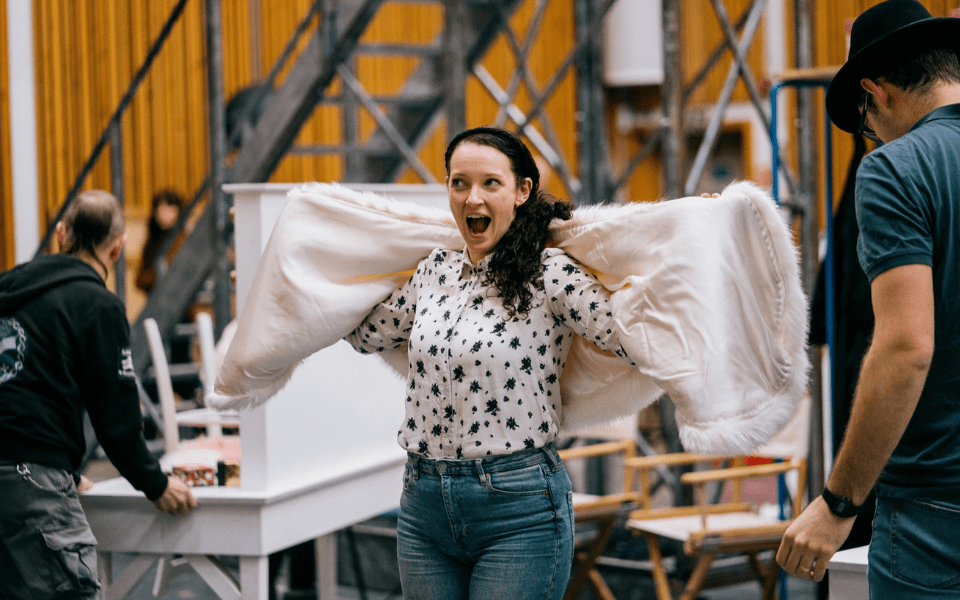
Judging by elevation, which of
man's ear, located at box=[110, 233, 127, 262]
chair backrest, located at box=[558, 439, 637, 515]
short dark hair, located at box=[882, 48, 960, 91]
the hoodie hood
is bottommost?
chair backrest, located at box=[558, 439, 637, 515]

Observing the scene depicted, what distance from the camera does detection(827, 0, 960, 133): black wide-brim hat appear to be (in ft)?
5.24

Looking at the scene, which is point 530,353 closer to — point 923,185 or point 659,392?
point 659,392

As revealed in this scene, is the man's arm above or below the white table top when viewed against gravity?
above

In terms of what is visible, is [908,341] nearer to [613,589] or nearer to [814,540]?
[814,540]

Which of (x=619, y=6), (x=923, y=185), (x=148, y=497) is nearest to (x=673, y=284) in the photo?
(x=923, y=185)

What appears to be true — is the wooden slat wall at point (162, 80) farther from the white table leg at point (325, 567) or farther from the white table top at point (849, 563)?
the white table top at point (849, 563)

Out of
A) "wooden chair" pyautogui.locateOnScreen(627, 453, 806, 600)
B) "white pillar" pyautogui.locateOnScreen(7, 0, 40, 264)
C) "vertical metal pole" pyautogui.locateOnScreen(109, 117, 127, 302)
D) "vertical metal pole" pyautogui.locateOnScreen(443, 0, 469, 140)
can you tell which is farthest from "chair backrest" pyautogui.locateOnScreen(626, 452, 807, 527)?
"white pillar" pyautogui.locateOnScreen(7, 0, 40, 264)

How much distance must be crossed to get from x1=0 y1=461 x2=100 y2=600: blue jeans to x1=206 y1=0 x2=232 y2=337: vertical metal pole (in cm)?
223

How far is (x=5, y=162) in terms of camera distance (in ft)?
19.8

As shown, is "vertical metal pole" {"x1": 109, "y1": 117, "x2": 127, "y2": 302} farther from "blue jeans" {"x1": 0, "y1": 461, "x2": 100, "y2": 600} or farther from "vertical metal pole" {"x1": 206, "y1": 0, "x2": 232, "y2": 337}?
"blue jeans" {"x1": 0, "y1": 461, "x2": 100, "y2": 600}

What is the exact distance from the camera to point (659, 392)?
86.2 inches

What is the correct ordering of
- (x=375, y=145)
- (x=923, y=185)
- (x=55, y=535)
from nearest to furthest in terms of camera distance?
(x=923, y=185) < (x=55, y=535) < (x=375, y=145)

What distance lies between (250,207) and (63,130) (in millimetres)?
4239

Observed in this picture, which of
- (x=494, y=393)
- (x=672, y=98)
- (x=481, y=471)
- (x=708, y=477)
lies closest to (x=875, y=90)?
(x=494, y=393)
